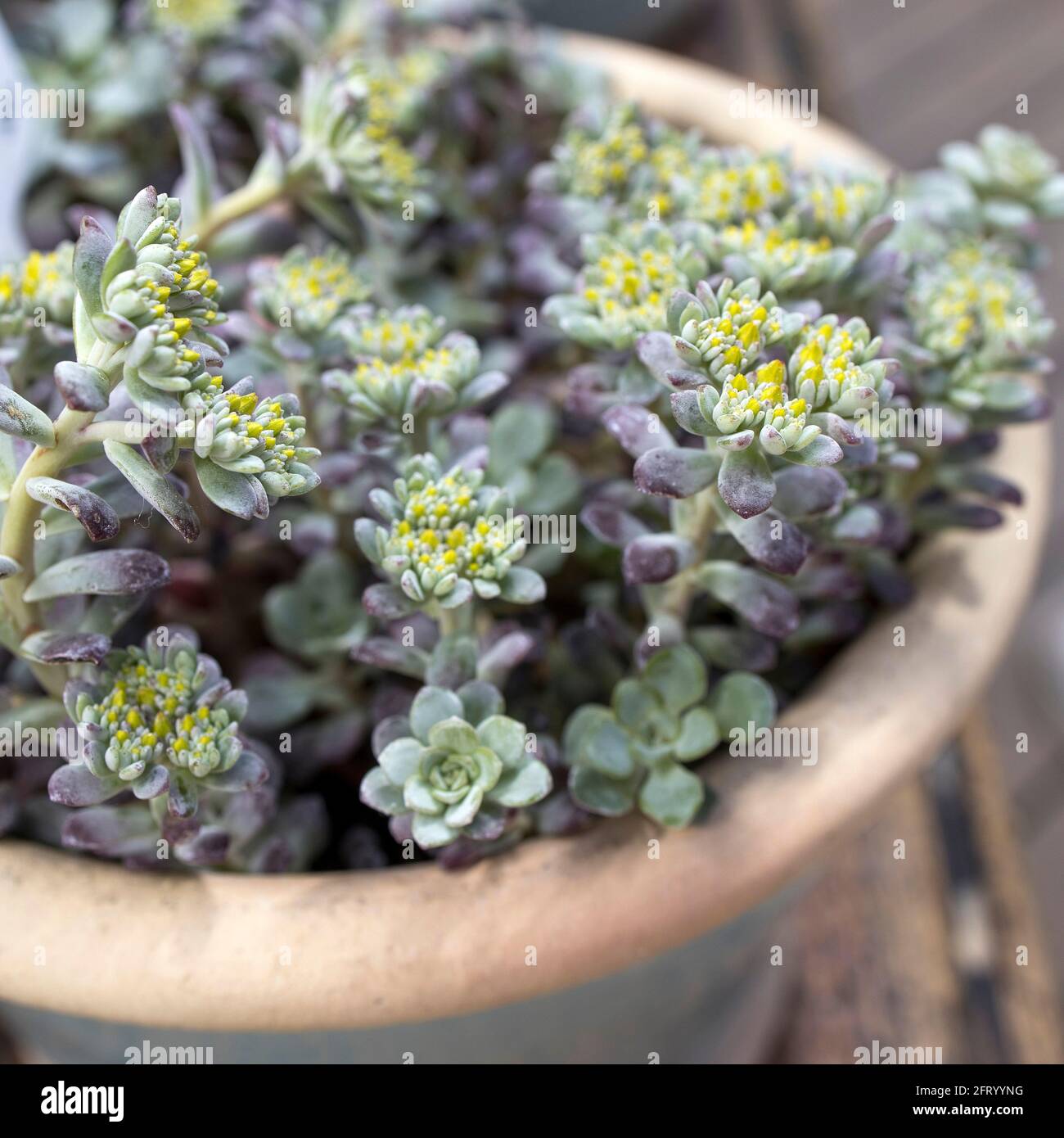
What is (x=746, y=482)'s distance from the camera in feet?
1.99

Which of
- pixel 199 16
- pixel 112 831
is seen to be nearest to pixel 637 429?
pixel 112 831

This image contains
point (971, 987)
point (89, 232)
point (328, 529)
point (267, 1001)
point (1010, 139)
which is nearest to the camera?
point (89, 232)

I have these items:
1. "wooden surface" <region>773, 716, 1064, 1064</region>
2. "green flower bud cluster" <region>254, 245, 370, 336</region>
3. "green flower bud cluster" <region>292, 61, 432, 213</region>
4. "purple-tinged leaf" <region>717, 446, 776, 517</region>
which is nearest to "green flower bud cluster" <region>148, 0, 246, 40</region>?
"green flower bud cluster" <region>292, 61, 432, 213</region>

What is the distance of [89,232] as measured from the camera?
1.83 feet

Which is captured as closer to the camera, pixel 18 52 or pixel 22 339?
pixel 22 339

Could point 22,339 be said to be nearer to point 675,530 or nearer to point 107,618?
point 107,618

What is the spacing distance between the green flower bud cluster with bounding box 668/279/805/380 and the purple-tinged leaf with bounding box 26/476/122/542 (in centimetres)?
29

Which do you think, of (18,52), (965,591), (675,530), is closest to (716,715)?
(675,530)

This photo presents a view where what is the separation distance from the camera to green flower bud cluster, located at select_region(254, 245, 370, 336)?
759 millimetres

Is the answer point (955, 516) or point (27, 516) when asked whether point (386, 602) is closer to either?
point (27, 516)

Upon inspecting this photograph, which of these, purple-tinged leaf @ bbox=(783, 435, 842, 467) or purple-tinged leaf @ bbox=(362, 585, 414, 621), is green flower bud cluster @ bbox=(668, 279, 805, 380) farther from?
purple-tinged leaf @ bbox=(362, 585, 414, 621)

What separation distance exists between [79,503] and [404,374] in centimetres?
22

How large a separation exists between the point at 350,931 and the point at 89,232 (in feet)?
1.26

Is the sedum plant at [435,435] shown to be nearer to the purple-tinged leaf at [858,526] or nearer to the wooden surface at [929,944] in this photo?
the purple-tinged leaf at [858,526]
